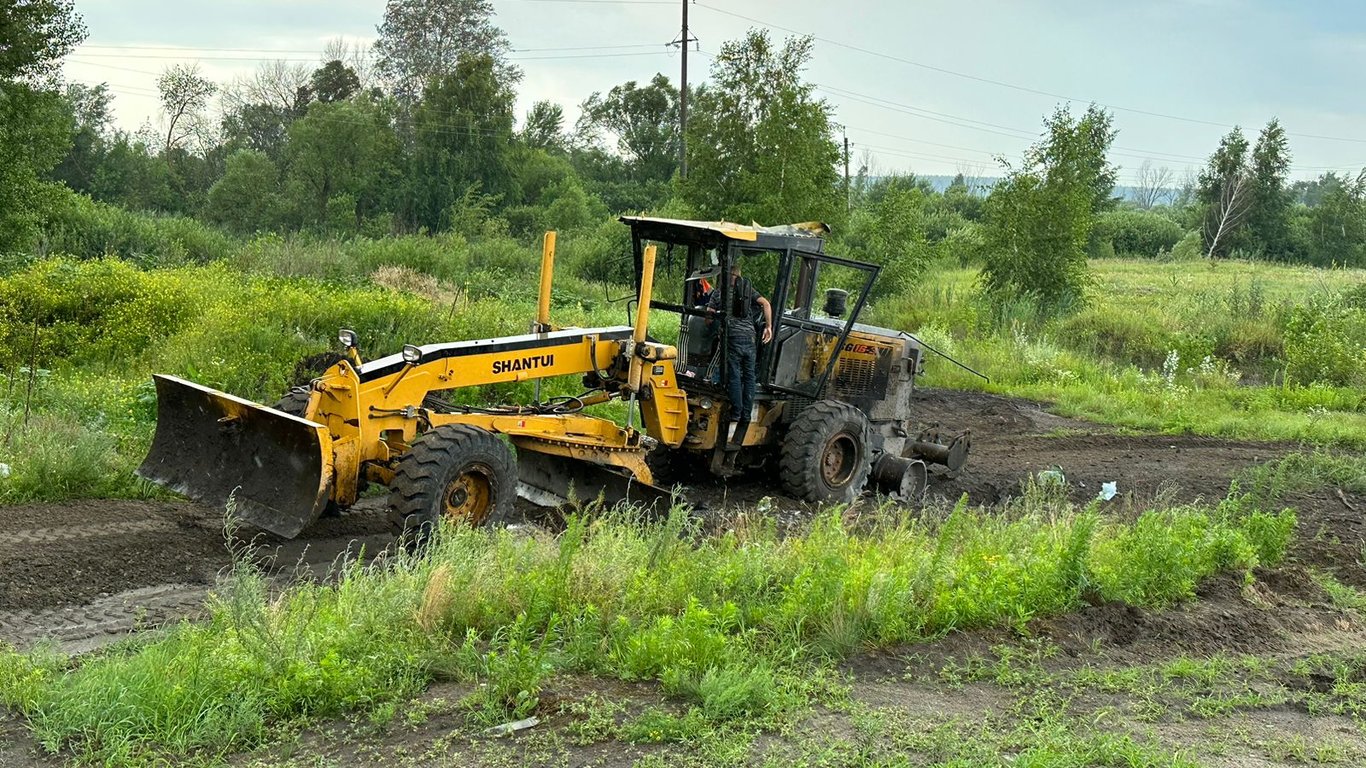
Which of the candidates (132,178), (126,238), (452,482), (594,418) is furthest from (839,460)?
(132,178)

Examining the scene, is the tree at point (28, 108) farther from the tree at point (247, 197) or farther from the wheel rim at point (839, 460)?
the tree at point (247, 197)

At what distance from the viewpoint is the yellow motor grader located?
28.0 ft

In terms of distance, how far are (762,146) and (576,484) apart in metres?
10.6

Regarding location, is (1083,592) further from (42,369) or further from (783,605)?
(42,369)

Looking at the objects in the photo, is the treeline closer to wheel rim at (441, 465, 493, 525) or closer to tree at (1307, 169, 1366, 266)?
tree at (1307, 169, 1366, 266)

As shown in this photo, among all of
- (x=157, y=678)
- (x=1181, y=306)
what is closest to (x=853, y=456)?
(x=157, y=678)

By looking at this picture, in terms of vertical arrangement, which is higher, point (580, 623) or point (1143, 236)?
point (1143, 236)

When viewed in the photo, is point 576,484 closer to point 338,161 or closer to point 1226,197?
point 338,161

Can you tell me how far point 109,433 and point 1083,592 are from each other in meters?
8.23

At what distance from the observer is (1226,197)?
55.7m

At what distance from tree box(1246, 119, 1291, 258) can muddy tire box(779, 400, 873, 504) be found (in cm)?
4936

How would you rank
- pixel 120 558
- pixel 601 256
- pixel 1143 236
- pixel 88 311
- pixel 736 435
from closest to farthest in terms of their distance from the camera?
pixel 120 558 → pixel 736 435 → pixel 88 311 → pixel 601 256 → pixel 1143 236

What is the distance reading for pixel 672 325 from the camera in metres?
13.8

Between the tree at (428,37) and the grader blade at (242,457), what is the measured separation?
50.8 meters
